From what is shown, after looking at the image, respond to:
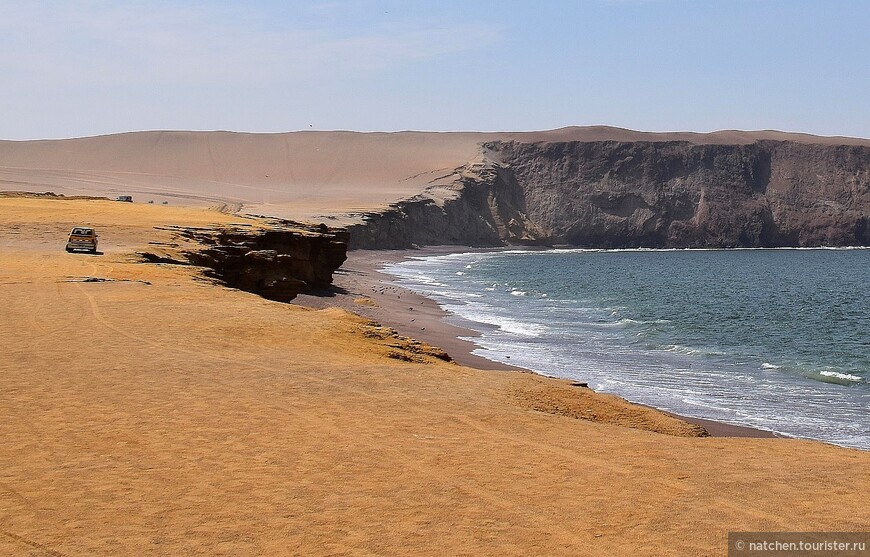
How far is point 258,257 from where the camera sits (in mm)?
32344

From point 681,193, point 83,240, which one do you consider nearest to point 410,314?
point 83,240

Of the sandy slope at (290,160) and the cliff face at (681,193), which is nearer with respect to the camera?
the sandy slope at (290,160)

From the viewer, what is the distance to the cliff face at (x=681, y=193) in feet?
521

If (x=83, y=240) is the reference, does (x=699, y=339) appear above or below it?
below

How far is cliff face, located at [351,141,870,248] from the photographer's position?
158875 millimetres

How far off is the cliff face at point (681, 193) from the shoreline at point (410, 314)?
101m

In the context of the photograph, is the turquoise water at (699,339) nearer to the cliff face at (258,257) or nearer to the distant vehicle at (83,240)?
the cliff face at (258,257)

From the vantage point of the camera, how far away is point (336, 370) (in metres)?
15.2

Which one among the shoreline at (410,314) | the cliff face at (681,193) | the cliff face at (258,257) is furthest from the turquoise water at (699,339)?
the cliff face at (681,193)

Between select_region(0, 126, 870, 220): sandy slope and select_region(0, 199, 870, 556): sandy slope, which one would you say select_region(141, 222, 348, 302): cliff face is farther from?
select_region(0, 126, 870, 220): sandy slope

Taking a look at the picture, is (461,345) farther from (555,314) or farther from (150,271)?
(555,314)

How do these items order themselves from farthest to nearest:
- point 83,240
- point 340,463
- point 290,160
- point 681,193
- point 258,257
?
point 290,160 < point 681,193 < point 258,257 < point 83,240 < point 340,463

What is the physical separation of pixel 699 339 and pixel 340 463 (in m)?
A: 26.9

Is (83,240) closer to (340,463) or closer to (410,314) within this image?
(410,314)
